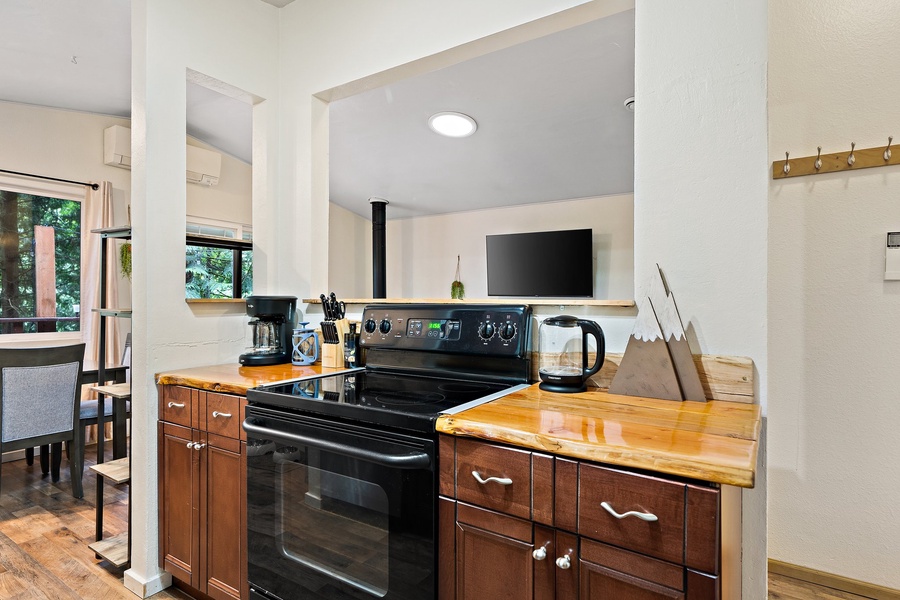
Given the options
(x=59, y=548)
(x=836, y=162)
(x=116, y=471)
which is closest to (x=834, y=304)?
(x=836, y=162)

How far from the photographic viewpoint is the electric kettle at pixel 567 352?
1351 mm

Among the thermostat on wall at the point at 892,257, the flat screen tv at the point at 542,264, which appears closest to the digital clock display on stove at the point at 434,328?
the thermostat on wall at the point at 892,257

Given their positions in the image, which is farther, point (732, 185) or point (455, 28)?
point (455, 28)

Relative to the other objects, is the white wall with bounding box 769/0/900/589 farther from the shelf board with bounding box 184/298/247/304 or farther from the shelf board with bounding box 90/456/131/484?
the shelf board with bounding box 90/456/131/484

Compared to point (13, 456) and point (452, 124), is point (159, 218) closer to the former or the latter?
point (452, 124)

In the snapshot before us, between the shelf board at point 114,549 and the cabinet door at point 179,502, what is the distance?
0.29 metres

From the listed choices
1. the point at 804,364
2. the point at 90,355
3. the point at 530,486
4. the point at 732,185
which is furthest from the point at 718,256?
the point at 90,355

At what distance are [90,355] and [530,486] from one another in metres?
4.13

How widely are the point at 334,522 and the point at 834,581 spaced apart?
2077mm

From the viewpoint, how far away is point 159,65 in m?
1.89

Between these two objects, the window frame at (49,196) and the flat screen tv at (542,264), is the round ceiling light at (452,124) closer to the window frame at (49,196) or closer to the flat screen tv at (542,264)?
the flat screen tv at (542,264)

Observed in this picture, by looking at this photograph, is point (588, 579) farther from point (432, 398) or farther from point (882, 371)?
point (882, 371)

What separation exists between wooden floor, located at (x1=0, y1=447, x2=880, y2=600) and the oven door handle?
979mm

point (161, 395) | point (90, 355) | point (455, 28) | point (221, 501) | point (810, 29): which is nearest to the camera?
point (221, 501)
